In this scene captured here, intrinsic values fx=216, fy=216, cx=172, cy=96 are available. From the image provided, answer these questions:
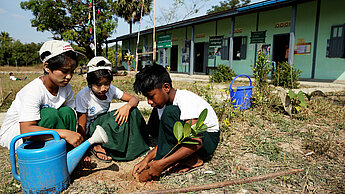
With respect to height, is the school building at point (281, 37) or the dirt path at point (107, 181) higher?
the school building at point (281, 37)

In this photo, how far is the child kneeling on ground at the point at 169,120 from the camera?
157cm

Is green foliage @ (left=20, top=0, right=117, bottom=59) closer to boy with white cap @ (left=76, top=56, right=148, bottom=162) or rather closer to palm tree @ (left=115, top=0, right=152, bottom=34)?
palm tree @ (left=115, top=0, right=152, bottom=34)

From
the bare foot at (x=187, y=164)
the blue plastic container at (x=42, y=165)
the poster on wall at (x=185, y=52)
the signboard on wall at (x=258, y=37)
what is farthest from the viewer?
the poster on wall at (x=185, y=52)

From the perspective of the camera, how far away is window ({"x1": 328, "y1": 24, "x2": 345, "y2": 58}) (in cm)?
742

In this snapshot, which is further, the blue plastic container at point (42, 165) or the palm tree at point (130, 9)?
the palm tree at point (130, 9)

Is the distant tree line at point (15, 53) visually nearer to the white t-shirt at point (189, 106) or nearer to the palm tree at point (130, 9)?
the palm tree at point (130, 9)

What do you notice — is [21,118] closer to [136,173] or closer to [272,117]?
[136,173]

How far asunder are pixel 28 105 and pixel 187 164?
4.23 feet

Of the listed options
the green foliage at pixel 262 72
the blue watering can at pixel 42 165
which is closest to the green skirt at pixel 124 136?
the blue watering can at pixel 42 165

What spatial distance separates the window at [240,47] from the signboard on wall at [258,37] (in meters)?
0.36

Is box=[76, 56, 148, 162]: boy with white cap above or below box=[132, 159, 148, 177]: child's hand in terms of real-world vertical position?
above

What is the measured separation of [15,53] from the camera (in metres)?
33.0

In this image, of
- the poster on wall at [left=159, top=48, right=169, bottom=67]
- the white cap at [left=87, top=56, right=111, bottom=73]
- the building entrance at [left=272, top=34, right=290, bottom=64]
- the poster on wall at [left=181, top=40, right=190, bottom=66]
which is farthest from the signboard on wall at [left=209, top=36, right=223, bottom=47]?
the white cap at [left=87, top=56, right=111, bottom=73]

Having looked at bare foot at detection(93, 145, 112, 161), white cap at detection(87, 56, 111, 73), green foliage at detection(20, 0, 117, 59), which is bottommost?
bare foot at detection(93, 145, 112, 161)
